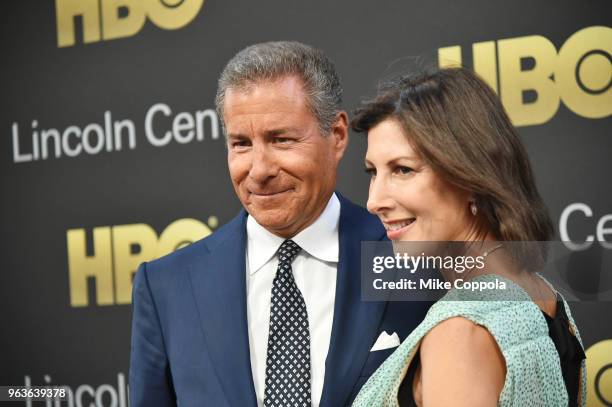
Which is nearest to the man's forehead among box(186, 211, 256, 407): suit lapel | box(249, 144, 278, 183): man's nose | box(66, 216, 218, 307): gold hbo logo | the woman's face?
box(249, 144, 278, 183): man's nose

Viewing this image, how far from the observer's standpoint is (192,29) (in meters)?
3.60

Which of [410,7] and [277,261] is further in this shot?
[410,7]

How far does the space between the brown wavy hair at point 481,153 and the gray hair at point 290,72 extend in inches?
22.1

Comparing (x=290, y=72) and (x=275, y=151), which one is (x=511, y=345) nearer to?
(x=275, y=151)

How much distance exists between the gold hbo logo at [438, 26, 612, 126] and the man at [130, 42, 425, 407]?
0.79 m

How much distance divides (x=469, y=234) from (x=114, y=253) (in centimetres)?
220

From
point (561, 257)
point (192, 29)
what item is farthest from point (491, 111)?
point (192, 29)

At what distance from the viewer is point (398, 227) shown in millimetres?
1923

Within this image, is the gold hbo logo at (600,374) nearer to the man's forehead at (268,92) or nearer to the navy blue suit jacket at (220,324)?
the navy blue suit jacket at (220,324)

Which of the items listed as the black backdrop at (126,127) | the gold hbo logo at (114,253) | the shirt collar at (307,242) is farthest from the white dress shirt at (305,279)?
the gold hbo logo at (114,253)

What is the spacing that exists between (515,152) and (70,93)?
8.23 feet

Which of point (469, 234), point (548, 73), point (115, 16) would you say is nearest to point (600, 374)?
point (548, 73)

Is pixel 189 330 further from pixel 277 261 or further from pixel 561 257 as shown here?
pixel 561 257

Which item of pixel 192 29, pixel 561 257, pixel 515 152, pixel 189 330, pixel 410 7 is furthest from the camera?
pixel 192 29
